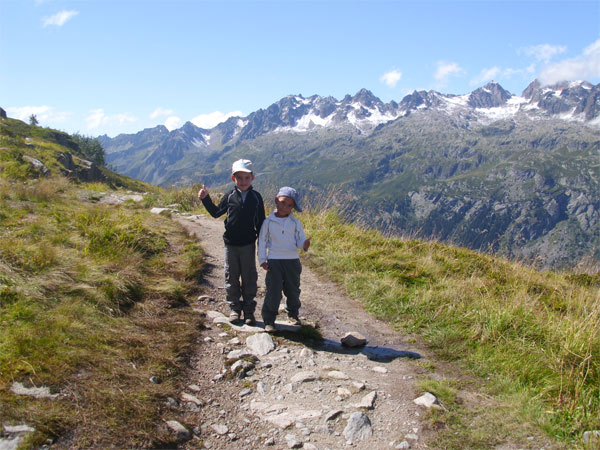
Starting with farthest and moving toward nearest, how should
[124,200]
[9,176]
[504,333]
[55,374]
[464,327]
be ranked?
1. [124,200]
2. [9,176]
3. [464,327]
4. [504,333]
5. [55,374]

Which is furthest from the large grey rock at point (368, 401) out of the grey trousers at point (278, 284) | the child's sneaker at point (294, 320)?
the child's sneaker at point (294, 320)

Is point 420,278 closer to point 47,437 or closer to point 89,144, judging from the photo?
point 47,437

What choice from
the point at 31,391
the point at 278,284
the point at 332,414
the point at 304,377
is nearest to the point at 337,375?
the point at 304,377

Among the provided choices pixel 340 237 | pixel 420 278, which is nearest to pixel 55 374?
pixel 420 278

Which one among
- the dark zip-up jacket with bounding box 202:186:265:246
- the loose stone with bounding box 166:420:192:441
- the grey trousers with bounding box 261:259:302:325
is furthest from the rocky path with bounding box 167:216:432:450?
the dark zip-up jacket with bounding box 202:186:265:246

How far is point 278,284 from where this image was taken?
6379mm

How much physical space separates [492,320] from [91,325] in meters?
5.60

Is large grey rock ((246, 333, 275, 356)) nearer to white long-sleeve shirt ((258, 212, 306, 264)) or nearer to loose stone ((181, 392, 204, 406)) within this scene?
white long-sleeve shirt ((258, 212, 306, 264))

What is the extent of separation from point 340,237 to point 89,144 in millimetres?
105446

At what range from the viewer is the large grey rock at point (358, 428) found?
149 inches

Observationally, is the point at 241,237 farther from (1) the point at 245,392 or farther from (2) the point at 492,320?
(2) the point at 492,320

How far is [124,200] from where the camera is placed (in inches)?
651

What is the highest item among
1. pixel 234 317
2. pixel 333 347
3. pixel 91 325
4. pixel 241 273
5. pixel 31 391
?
pixel 241 273

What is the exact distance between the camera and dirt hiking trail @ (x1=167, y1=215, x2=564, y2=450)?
3.76 meters
